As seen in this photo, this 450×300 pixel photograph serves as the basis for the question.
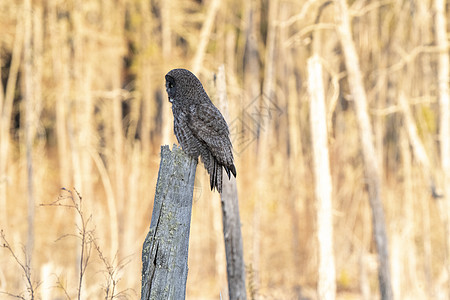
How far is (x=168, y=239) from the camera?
308cm

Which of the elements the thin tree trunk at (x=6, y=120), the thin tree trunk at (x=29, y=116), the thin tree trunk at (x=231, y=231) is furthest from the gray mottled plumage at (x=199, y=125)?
the thin tree trunk at (x=6, y=120)

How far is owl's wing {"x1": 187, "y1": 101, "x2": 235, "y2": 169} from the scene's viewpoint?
388 centimetres

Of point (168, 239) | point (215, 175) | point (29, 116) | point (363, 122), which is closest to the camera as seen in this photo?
point (168, 239)

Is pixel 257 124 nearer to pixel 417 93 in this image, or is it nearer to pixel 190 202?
pixel 190 202

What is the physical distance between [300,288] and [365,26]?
5215 millimetres

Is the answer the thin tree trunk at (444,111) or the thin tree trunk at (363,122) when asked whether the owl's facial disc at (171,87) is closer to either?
the thin tree trunk at (363,122)

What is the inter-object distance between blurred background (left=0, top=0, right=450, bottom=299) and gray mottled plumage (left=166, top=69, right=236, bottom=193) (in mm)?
4995

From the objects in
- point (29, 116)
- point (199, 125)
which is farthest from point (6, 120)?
point (199, 125)

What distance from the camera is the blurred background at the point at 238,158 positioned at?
9961mm

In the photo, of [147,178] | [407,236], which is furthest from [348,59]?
[147,178]

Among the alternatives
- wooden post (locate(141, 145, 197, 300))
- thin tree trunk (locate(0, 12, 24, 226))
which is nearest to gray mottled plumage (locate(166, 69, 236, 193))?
wooden post (locate(141, 145, 197, 300))

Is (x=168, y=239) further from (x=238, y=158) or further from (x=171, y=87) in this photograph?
(x=238, y=158)

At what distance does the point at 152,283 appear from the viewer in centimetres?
304

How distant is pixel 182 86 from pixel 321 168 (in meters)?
2.79
